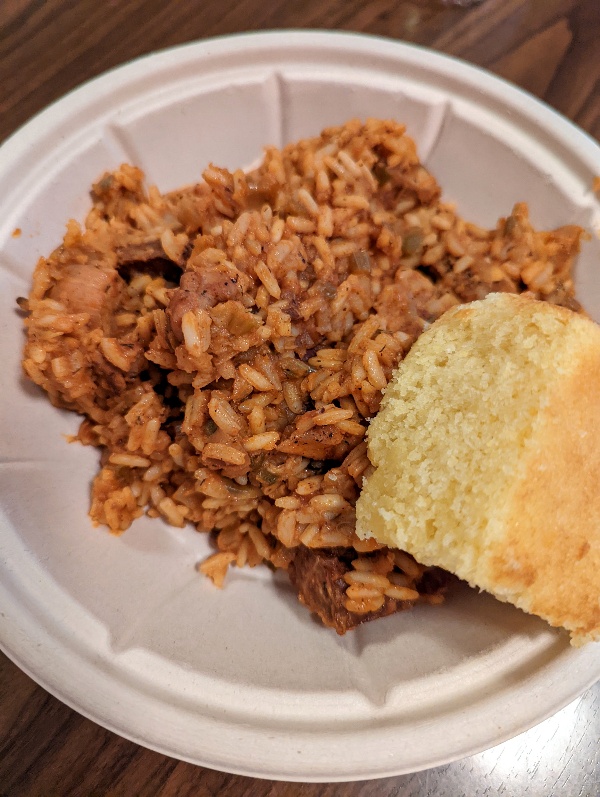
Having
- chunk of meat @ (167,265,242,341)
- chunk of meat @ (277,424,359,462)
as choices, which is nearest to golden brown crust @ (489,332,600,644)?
chunk of meat @ (277,424,359,462)

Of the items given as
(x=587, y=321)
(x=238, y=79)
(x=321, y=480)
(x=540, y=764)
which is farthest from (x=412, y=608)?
(x=238, y=79)

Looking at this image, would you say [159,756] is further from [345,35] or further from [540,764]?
[345,35]

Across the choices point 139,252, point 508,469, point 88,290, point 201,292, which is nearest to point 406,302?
point 201,292

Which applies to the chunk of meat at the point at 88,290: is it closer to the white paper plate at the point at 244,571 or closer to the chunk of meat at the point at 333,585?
the white paper plate at the point at 244,571

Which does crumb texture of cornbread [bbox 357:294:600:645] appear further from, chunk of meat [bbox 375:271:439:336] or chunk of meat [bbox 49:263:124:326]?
chunk of meat [bbox 49:263:124:326]

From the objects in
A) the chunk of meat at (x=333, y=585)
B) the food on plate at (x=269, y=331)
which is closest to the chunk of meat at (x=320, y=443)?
the food on plate at (x=269, y=331)
